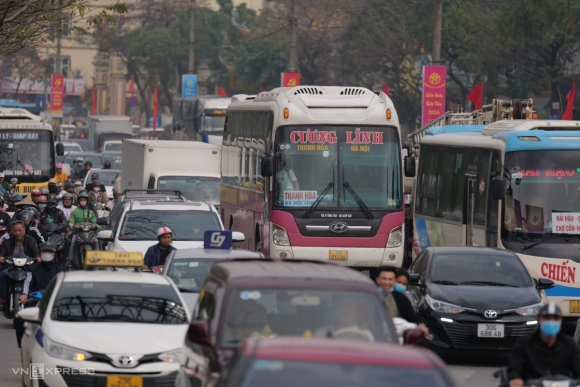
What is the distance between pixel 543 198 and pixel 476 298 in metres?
3.72

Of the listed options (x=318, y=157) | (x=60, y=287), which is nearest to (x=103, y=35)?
(x=318, y=157)

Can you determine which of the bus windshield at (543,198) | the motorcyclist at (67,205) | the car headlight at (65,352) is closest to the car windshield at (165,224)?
the bus windshield at (543,198)

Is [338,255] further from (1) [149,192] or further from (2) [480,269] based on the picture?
(2) [480,269]

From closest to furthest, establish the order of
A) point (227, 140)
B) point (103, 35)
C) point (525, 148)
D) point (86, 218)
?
1. point (525, 148)
2. point (86, 218)
3. point (227, 140)
4. point (103, 35)

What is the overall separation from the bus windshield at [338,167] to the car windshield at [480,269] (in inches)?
189

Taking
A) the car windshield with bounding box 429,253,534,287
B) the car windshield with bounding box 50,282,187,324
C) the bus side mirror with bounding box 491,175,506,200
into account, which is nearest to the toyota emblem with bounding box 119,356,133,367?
the car windshield with bounding box 50,282,187,324

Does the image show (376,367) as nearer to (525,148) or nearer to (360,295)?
(360,295)

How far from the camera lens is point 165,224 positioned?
18.7 m

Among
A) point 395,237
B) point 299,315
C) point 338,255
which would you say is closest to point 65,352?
point 299,315

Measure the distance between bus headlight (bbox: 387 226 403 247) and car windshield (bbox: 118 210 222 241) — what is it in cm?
356

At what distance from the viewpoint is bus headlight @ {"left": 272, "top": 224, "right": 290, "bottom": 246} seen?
21.0 meters

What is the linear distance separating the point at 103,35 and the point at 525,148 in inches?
3282

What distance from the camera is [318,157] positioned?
830 inches

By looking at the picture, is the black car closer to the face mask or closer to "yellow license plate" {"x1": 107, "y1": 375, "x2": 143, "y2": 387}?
the face mask
